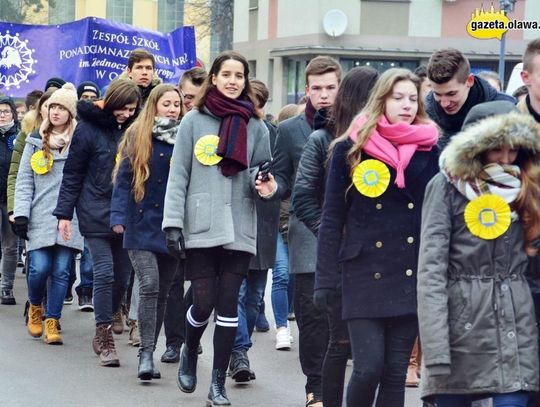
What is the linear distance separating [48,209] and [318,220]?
3.83m

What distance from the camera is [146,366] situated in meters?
8.70

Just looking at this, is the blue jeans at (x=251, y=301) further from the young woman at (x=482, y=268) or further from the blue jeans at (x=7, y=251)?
the blue jeans at (x=7, y=251)

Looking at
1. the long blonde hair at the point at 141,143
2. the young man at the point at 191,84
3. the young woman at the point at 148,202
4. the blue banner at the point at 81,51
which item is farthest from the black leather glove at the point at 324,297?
the blue banner at the point at 81,51

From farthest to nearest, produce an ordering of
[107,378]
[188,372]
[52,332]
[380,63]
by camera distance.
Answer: [380,63] → [52,332] → [107,378] → [188,372]

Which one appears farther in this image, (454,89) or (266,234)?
(266,234)

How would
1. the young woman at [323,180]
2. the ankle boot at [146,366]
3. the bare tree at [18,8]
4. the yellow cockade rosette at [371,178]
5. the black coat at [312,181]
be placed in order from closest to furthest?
1. the yellow cockade rosette at [371,178]
2. the young woman at [323,180]
3. the black coat at [312,181]
4. the ankle boot at [146,366]
5. the bare tree at [18,8]

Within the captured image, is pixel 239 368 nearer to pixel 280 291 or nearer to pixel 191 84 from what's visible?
pixel 280 291

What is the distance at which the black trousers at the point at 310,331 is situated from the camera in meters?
7.50

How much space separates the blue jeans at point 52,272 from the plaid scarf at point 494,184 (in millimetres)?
5302

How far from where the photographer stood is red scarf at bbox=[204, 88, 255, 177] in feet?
25.6

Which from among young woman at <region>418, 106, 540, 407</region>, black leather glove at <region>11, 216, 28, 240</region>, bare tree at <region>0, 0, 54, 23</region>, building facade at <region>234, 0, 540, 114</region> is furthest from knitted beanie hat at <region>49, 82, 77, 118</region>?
bare tree at <region>0, 0, 54, 23</region>

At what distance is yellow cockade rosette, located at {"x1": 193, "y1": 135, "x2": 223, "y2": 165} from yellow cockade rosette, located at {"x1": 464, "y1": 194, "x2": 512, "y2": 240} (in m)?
2.58

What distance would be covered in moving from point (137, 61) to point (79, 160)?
4.84ft

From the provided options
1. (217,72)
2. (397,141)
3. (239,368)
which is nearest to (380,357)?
(397,141)
